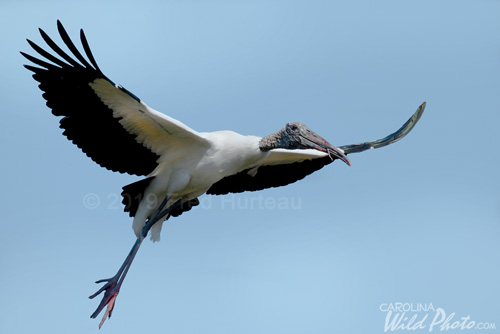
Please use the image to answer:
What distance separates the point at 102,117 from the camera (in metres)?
9.84

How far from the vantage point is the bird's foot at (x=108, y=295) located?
393 inches

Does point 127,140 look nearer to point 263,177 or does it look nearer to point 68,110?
point 68,110

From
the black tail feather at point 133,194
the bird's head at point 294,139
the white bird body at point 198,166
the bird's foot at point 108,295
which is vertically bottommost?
the bird's foot at point 108,295

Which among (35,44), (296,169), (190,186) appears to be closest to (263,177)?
(296,169)

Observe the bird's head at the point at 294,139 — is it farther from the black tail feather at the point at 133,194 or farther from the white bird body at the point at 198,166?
the black tail feather at the point at 133,194

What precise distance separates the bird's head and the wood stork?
0.01 meters

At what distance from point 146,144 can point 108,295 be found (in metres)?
1.73

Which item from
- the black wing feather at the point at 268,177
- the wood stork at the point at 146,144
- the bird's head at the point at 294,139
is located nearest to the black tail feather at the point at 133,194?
the wood stork at the point at 146,144

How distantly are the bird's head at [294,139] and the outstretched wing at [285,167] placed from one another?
0.51 m

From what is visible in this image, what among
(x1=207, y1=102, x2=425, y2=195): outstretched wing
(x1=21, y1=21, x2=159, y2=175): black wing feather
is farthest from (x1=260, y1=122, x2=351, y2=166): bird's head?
(x1=21, y1=21, x2=159, y2=175): black wing feather

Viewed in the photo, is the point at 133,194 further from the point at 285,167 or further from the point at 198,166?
the point at 285,167

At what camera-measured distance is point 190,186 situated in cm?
1029

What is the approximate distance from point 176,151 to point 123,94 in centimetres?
103

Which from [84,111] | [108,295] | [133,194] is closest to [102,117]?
[84,111]
